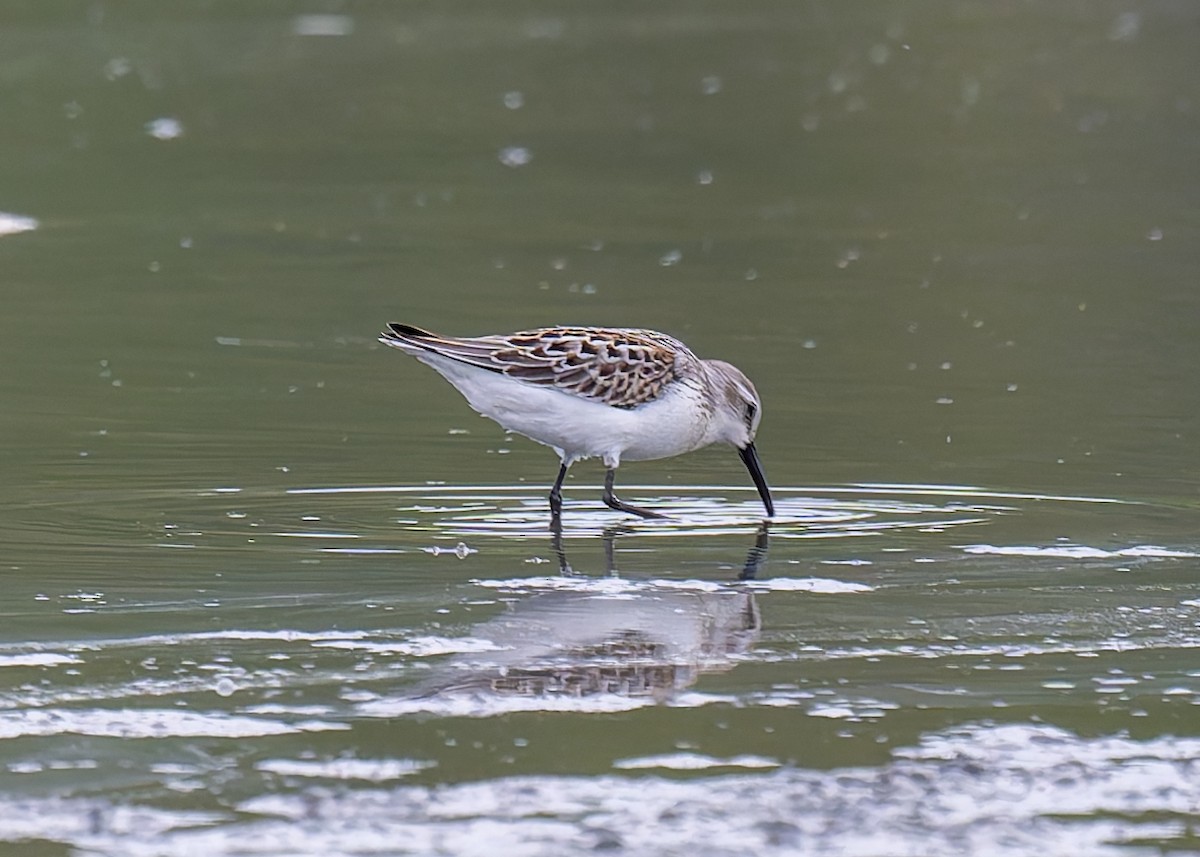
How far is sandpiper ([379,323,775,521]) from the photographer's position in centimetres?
809

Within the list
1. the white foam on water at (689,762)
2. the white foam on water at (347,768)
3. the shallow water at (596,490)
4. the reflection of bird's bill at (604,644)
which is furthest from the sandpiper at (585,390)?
the white foam on water at (347,768)

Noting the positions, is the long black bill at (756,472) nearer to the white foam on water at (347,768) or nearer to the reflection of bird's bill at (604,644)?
the reflection of bird's bill at (604,644)

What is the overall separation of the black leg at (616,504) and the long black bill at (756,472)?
0.42 metres

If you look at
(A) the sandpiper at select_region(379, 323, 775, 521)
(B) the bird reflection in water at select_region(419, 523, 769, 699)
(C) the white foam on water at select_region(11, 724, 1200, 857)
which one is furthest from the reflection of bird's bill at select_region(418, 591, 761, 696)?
(A) the sandpiper at select_region(379, 323, 775, 521)

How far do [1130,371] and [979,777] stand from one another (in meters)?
6.12

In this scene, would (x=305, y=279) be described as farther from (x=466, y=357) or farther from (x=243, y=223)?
(x=466, y=357)

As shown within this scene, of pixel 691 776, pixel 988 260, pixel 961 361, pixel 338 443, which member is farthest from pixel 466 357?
pixel 988 260

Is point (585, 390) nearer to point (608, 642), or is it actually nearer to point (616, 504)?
point (616, 504)

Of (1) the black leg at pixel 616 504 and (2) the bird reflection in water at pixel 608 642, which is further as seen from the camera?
(1) the black leg at pixel 616 504

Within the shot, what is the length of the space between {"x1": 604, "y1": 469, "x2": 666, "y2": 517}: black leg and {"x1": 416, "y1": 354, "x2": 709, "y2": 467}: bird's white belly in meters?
0.06

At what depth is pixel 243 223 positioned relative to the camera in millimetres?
15195

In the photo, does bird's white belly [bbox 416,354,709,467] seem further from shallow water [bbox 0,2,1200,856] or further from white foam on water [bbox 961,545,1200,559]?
white foam on water [bbox 961,545,1200,559]

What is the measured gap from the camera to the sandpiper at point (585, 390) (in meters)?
8.09

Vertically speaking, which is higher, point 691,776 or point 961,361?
point 961,361
